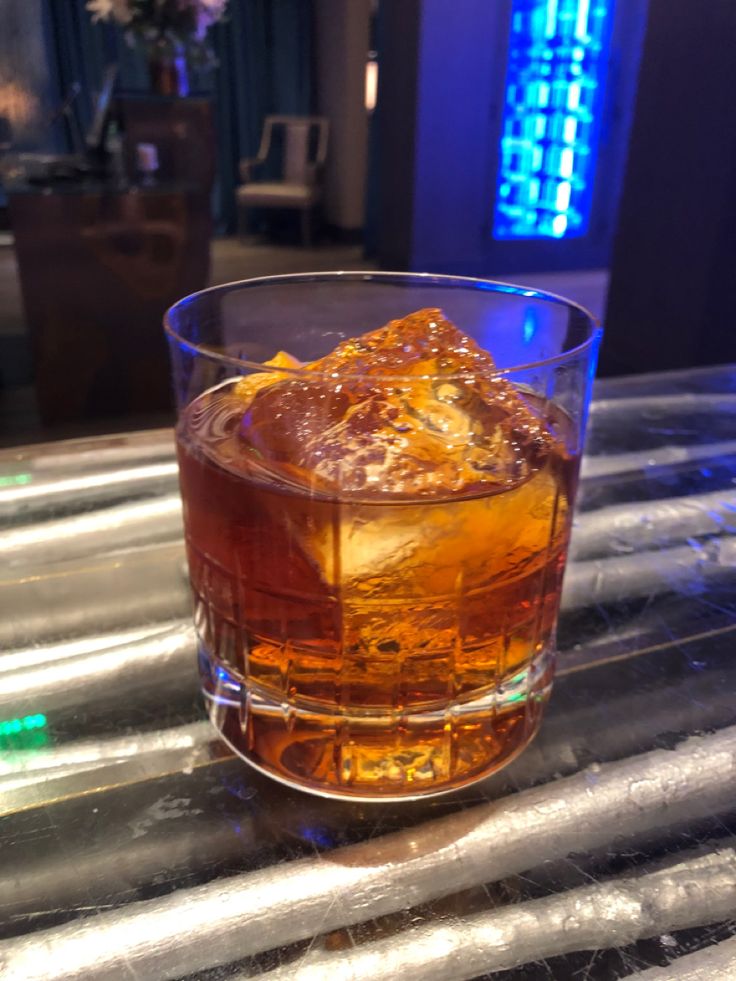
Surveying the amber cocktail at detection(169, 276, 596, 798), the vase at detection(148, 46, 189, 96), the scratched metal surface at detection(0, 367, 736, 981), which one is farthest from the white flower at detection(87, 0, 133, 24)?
the amber cocktail at detection(169, 276, 596, 798)

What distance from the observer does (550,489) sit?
511 mm

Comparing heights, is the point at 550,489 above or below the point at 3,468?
above

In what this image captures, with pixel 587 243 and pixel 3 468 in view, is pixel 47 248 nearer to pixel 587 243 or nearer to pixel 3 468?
pixel 3 468

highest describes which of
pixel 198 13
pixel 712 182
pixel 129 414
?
pixel 198 13

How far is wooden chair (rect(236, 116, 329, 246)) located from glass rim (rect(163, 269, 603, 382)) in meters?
6.28

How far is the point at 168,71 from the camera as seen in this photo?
378cm

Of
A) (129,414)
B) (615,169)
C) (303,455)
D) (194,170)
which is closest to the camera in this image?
(303,455)

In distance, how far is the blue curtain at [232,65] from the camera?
6546 mm

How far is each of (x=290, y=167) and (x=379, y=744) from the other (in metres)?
7.30

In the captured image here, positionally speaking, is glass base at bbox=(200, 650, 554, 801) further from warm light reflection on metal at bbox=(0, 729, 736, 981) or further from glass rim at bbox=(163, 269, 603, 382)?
glass rim at bbox=(163, 269, 603, 382)

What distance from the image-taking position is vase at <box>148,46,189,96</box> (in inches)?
144

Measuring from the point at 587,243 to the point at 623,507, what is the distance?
5340 mm

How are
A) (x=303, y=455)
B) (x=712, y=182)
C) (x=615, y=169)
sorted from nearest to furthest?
(x=303, y=455) → (x=712, y=182) → (x=615, y=169)

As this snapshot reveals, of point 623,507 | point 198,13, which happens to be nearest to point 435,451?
point 623,507
